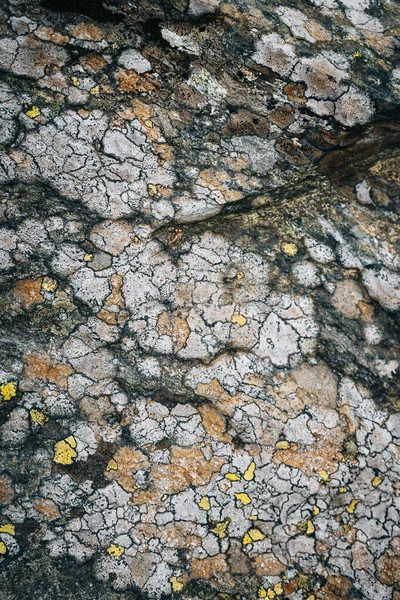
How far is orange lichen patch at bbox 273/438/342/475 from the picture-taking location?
157 centimetres

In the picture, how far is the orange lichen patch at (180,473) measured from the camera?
4.95 ft

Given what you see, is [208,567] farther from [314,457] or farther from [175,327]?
[175,327]

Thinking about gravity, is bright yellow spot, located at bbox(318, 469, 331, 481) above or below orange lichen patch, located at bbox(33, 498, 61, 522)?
above

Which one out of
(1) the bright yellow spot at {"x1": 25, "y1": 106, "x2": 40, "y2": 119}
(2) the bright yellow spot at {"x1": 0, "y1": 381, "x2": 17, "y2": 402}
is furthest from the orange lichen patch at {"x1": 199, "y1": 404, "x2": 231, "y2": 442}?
(1) the bright yellow spot at {"x1": 25, "y1": 106, "x2": 40, "y2": 119}

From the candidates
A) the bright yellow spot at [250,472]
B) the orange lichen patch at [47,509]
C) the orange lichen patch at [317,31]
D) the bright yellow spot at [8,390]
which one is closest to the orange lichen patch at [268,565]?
the bright yellow spot at [250,472]

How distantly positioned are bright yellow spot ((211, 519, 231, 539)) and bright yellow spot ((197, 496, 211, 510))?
6cm

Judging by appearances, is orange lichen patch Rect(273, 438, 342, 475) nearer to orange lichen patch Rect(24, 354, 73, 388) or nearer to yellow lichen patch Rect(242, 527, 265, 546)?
yellow lichen patch Rect(242, 527, 265, 546)

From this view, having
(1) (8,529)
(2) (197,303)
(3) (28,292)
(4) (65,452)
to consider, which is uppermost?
(2) (197,303)

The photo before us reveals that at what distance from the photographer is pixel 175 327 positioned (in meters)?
1.60

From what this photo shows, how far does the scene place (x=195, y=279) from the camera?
1639 millimetres

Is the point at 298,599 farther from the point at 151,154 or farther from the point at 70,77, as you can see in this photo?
the point at 70,77

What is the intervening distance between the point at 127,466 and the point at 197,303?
54 cm

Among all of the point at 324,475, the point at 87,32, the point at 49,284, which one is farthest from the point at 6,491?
the point at 87,32

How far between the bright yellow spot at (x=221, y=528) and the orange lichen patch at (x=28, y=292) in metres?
0.85
